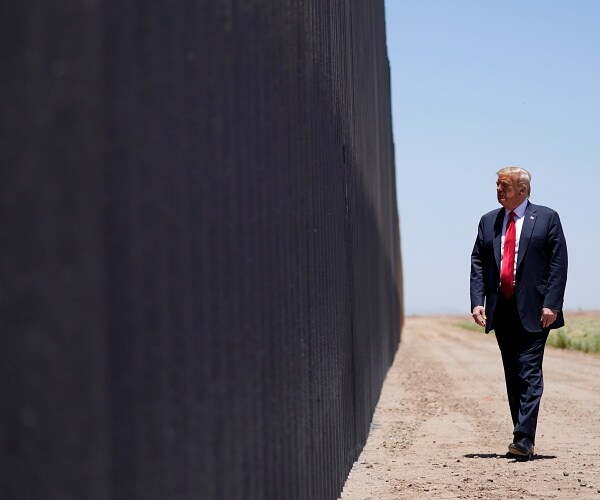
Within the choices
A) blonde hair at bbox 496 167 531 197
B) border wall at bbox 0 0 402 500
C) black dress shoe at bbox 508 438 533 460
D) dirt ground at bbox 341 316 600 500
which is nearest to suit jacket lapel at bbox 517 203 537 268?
blonde hair at bbox 496 167 531 197

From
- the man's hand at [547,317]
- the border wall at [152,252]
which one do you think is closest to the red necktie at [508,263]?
the man's hand at [547,317]

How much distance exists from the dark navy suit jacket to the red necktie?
Result: 46mm

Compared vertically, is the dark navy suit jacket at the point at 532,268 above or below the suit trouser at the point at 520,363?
above

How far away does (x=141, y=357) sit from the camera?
2.30 m

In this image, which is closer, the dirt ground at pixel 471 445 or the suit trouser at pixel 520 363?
the dirt ground at pixel 471 445

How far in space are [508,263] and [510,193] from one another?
19.8 inches

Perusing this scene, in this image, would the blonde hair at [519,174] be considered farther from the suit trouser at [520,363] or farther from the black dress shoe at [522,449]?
the black dress shoe at [522,449]

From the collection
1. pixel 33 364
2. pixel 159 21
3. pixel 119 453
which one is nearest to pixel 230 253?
pixel 159 21

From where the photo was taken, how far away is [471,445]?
8.62 metres

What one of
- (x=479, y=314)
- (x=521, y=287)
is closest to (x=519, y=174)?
(x=521, y=287)

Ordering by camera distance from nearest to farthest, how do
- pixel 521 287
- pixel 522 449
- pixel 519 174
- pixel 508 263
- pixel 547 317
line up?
1. pixel 522 449
2. pixel 547 317
3. pixel 521 287
4. pixel 508 263
5. pixel 519 174

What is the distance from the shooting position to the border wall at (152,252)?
1.87 m

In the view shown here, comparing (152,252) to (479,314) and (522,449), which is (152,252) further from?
(479,314)

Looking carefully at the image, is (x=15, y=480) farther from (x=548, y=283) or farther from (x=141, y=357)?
(x=548, y=283)
